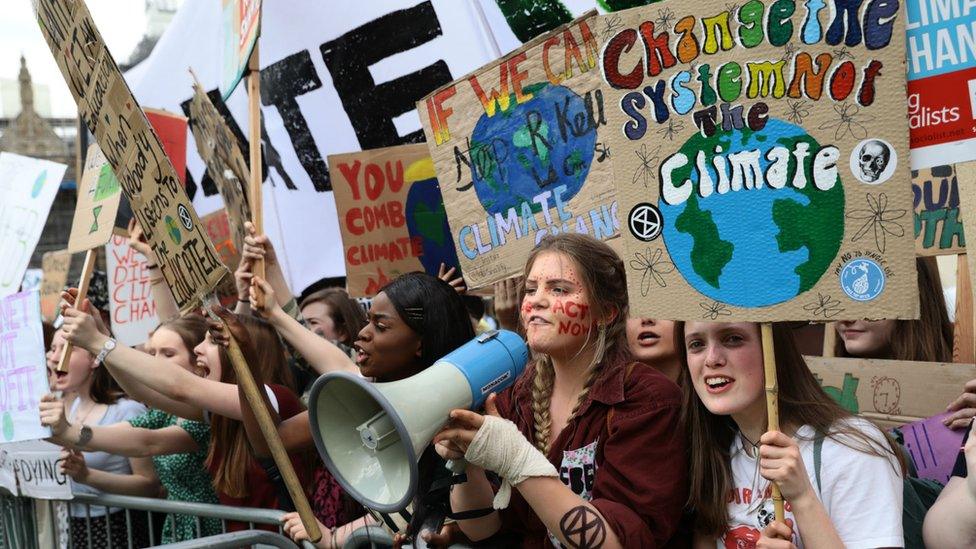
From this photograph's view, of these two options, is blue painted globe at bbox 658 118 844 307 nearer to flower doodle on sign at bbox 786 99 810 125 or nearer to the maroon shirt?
flower doodle on sign at bbox 786 99 810 125

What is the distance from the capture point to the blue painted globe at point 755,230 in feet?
6.80

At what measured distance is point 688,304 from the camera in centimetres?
222

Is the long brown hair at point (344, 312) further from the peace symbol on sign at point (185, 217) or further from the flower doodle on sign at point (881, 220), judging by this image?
the flower doodle on sign at point (881, 220)

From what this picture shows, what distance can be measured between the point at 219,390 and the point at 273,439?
25.5 inches

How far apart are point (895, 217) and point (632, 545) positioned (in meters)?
0.93

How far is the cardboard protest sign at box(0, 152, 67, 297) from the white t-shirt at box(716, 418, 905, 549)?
4006mm

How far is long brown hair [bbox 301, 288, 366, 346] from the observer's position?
4.80 m

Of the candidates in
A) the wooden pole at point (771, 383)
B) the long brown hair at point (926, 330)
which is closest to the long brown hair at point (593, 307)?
the wooden pole at point (771, 383)

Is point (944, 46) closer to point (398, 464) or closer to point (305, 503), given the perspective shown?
point (398, 464)

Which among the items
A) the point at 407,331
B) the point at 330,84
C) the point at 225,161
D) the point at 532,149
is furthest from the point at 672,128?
the point at 330,84

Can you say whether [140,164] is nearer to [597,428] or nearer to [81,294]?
[81,294]

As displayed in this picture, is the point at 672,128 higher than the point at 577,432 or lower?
higher

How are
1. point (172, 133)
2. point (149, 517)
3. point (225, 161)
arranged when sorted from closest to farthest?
1. point (149, 517)
2. point (225, 161)
3. point (172, 133)

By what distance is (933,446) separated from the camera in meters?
2.78
